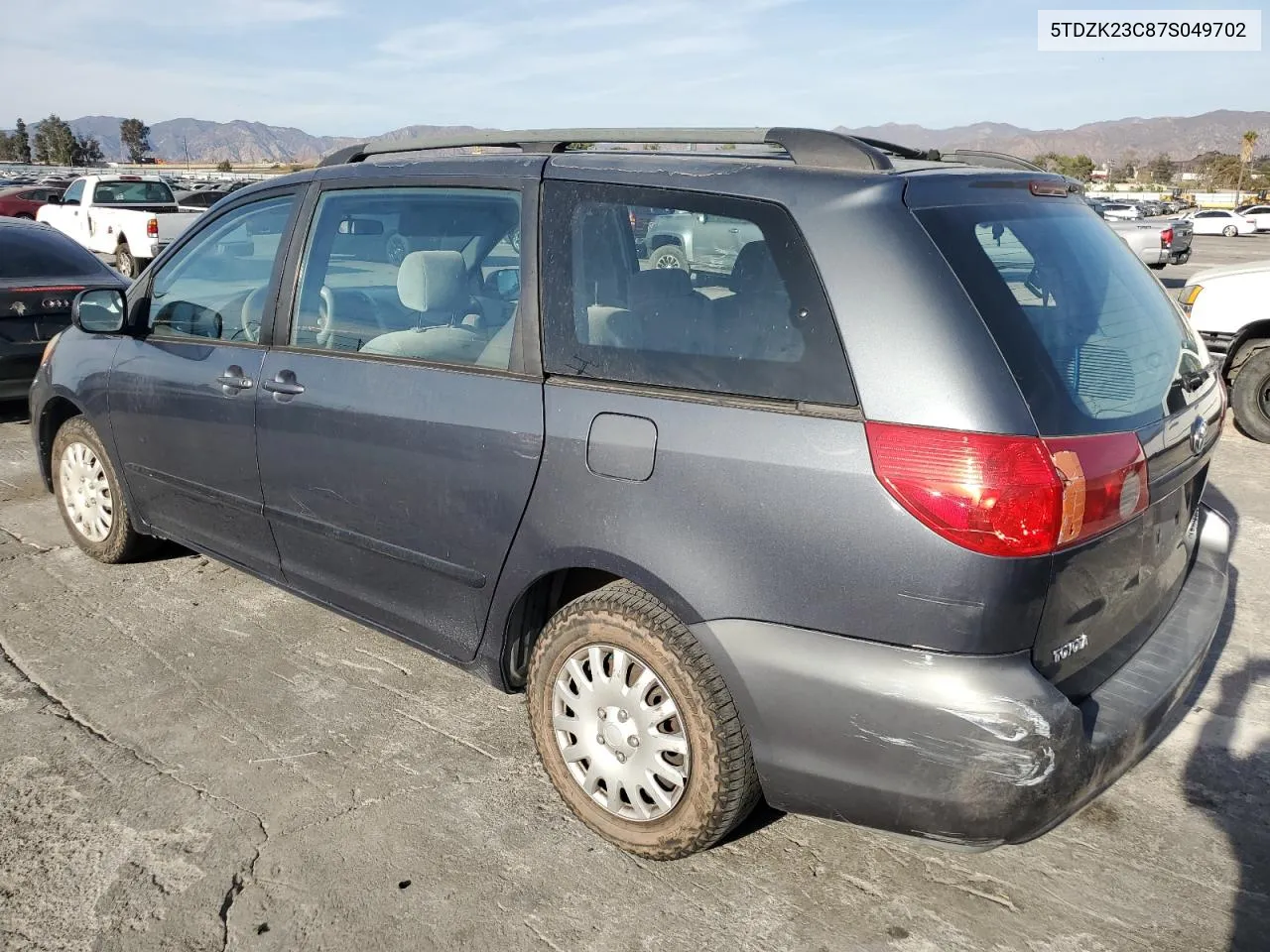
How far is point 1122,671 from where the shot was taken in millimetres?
2559

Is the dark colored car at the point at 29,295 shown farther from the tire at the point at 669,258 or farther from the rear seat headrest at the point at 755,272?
the rear seat headrest at the point at 755,272

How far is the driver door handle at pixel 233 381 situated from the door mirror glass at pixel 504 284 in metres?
1.10

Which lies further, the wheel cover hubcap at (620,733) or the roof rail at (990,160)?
the roof rail at (990,160)

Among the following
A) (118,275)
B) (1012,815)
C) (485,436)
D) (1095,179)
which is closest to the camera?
(1012,815)

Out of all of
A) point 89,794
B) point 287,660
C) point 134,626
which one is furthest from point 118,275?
point 89,794

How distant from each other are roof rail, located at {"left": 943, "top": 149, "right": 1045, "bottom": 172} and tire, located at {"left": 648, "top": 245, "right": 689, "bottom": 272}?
885 mm

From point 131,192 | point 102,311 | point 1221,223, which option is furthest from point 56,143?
point 102,311

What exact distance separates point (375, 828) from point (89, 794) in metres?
0.90

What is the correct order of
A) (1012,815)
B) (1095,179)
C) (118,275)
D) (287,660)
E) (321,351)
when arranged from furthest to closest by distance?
(1095,179) < (118,275) < (287,660) < (321,351) < (1012,815)

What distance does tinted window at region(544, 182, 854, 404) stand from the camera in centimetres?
238

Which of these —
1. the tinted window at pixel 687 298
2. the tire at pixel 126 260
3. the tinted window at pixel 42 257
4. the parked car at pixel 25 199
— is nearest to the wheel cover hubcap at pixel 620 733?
the tinted window at pixel 687 298

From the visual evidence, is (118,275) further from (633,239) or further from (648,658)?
(648,658)

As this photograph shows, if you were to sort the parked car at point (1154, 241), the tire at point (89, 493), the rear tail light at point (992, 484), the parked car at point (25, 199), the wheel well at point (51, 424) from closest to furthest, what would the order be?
1. the rear tail light at point (992, 484)
2. the tire at point (89, 493)
3. the wheel well at point (51, 424)
4. the parked car at point (1154, 241)
5. the parked car at point (25, 199)

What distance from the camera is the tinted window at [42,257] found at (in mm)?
7441
